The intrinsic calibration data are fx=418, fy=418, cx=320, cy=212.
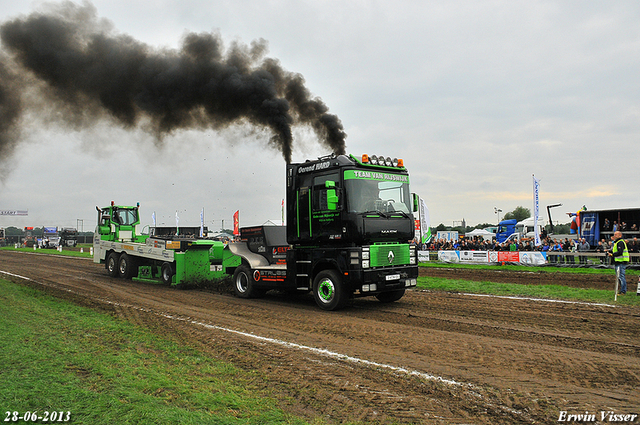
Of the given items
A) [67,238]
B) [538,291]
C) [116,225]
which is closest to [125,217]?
[116,225]

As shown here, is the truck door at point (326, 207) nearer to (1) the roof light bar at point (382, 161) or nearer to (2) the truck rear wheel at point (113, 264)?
(1) the roof light bar at point (382, 161)

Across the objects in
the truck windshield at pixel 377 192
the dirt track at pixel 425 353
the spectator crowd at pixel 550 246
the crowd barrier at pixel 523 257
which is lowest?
the dirt track at pixel 425 353

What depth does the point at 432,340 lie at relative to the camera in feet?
21.6

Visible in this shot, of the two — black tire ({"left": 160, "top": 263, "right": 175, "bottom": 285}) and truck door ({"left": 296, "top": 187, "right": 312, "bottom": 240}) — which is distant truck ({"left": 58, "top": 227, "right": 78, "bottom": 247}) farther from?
truck door ({"left": 296, "top": 187, "right": 312, "bottom": 240})

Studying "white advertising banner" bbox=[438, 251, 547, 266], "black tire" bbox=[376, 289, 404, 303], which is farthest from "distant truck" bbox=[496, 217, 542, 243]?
"black tire" bbox=[376, 289, 404, 303]

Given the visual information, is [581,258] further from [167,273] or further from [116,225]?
[116,225]

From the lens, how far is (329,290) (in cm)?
929

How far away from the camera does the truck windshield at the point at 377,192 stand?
8.91 meters

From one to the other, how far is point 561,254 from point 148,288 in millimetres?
17979

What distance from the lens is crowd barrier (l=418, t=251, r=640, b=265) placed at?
18820 mm

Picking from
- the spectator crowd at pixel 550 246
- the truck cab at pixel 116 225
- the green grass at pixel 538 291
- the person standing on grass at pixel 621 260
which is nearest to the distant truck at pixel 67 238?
the truck cab at pixel 116 225

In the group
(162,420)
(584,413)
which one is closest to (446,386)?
(584,413)

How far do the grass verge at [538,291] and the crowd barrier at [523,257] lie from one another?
7.40 meters

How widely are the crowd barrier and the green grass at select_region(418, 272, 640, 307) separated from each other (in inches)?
292
